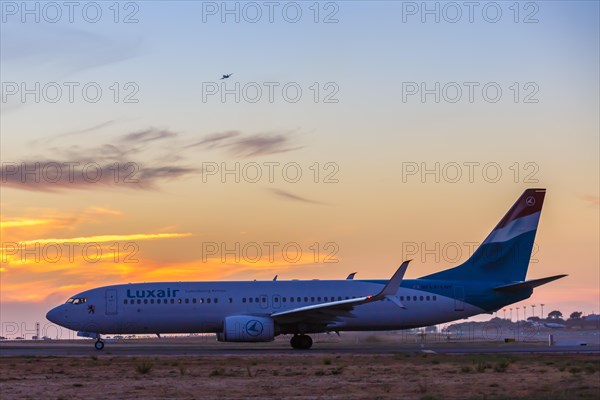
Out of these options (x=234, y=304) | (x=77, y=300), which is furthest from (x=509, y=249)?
(x=77, y=300)

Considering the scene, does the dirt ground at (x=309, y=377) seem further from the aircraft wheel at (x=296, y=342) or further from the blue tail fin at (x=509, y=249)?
the blue tail fin at (x=509, y=249)

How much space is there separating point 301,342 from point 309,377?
19386 millimetres

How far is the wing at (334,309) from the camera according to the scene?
157ft

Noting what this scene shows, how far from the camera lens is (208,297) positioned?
169ft

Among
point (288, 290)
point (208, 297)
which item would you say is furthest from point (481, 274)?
point (208, 297)

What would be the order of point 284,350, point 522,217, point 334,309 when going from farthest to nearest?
1. point 522,217
2. point 334,309
3. point 284,350

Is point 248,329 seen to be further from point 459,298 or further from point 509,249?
point 509,249

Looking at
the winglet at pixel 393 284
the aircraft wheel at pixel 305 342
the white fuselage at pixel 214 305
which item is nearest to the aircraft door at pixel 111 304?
the white fuselage at pixel 214 305

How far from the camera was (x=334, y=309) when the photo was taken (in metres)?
49.4

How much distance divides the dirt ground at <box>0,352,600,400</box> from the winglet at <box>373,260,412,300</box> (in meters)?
6.51

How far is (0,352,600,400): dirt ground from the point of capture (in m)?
27.2

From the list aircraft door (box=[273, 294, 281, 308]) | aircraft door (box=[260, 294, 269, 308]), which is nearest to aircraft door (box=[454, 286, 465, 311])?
aircraft door (box=[273, 294, 281, 308])

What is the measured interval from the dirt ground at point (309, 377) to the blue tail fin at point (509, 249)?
528 inches

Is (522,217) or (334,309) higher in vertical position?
(522,217)
